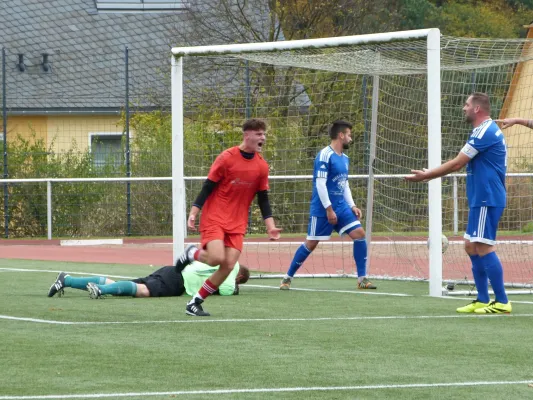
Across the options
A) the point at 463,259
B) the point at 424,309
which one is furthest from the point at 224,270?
the point at 463,259

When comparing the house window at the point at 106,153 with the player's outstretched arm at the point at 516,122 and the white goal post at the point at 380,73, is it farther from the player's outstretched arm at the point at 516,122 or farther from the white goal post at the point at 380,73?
the player's outstretched arm at the point at 516,122

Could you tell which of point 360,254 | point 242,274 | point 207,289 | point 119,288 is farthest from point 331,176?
point 207,289

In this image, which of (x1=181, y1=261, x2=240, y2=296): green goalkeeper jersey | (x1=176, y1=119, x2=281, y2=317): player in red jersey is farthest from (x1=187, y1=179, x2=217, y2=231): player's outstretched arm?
(x1=181, y1=261, x2=240, y2=296): green goalkeeper jersey

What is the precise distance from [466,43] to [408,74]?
6.25ft

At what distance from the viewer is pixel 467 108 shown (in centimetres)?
1155

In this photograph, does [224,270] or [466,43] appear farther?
[466,43]

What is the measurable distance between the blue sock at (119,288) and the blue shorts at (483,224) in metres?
3.72

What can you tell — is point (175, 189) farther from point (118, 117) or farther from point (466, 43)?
point (118, 117)

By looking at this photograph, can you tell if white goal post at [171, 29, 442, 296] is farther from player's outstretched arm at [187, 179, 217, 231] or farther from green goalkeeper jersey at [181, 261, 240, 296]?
player's outstretched arm at [187, 179, 217, 231]

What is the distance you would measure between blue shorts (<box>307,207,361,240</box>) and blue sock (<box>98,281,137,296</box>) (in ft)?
8.77

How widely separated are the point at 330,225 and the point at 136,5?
27.5 m

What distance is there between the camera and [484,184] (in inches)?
449

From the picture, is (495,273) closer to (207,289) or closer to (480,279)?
(480,279)

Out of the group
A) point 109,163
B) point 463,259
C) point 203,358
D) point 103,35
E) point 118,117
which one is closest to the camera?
point 203,358
